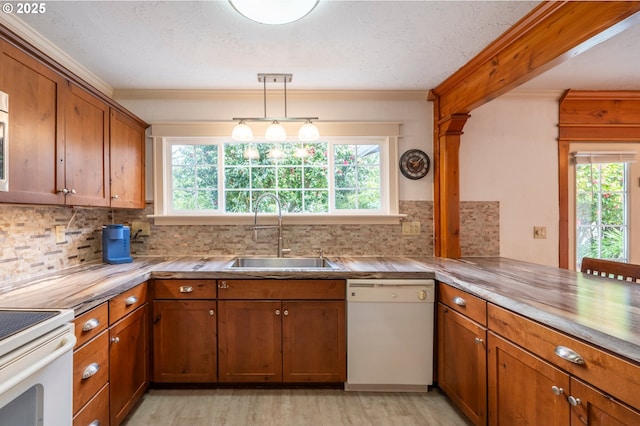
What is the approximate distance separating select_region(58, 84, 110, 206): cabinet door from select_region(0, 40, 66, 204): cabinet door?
0.06m

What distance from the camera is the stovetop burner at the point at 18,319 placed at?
965 millimetres

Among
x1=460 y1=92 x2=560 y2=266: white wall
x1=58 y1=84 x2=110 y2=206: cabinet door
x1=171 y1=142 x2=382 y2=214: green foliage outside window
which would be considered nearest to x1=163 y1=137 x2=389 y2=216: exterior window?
x1=171 y1=142 x2=382 y2=214: green foliage outside window

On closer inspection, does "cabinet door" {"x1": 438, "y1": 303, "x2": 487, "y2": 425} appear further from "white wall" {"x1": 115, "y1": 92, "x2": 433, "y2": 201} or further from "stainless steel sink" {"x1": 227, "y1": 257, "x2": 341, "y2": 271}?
"white wall" {"x1": 115, "y1": 92, "x2": 433, "y2": 201}

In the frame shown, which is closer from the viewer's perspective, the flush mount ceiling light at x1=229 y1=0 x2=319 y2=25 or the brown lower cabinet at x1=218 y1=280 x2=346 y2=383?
the flush mount ceiling light at x1=229 y1=0 x2=319 y2=25

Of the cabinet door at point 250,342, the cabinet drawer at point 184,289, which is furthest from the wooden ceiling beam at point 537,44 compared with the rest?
the cabinet drawer at point 184,289

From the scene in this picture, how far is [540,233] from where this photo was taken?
266 centimetres

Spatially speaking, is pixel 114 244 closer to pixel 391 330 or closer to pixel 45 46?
pixel 45 46

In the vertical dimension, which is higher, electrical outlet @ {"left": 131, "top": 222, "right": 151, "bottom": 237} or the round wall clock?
the round wall clock

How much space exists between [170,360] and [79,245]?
1.09m

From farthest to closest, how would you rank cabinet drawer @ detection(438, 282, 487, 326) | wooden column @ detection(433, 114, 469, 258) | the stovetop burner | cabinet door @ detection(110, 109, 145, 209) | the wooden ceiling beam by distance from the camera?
1. wooden column @ detection(433, 114, 469, 258)
2. cabinet door @ detection(110, 109, 145, 209)
3. cabinet drawer @ detection(438, 282, 487, 326)
4. the wooden ceiling beam
5. the stovetop burner

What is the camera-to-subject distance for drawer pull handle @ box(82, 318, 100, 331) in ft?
4.36

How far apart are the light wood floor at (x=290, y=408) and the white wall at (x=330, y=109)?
1580 millimetres

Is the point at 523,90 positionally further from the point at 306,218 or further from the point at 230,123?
the point at 230,123

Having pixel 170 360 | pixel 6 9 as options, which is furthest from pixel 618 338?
pixel 6 9
